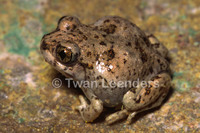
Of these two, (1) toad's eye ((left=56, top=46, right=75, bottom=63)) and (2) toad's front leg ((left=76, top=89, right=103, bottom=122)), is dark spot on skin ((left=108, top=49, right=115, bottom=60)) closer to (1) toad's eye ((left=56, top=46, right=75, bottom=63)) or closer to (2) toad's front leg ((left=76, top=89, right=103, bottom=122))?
(1) toad's eye ((left=56, top=46, right=75, bottom=63))

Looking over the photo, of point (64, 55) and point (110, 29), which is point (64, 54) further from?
point (110, 29)

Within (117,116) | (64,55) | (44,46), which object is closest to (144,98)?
(117,116)

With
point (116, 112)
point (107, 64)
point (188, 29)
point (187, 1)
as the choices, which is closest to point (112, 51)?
point (107, 64)

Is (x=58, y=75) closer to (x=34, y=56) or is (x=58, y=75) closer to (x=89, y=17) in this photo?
(x=34, y=56)

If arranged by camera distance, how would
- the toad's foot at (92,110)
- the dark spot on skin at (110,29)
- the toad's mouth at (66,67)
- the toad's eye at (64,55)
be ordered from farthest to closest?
the dark spot on skin at (110,29) < the toad's foot at (92,110) < the toad's mouth at (66,67) < the toad's eye at (64,55)

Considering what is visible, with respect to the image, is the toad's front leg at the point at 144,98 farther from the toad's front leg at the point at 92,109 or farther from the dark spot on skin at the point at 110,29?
the dark spot on skin at the point at 110,29

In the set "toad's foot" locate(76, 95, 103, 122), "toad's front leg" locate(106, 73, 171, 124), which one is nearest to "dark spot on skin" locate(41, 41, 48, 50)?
"toad's foot" locate(76, 95, 103, 122)

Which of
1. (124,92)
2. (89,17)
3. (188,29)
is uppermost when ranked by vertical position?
(89,17)

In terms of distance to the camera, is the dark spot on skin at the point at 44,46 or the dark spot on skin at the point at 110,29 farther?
the dark spot on skin at the point at 110,29

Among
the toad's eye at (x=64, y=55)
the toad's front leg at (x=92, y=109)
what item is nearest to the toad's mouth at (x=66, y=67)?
the toad's eye at (x=64, y=55)
